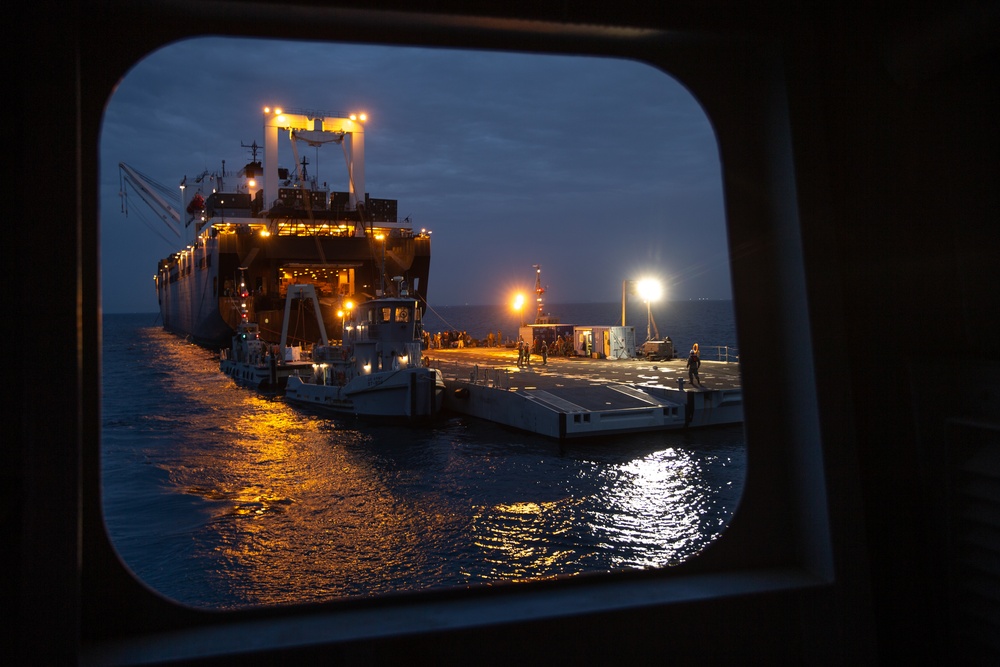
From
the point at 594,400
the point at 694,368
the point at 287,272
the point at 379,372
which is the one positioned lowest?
the point at 594,400

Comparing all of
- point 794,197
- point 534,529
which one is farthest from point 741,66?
point 534,529

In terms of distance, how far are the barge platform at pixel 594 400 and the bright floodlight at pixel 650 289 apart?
7.92 m

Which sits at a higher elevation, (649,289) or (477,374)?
(649,289)

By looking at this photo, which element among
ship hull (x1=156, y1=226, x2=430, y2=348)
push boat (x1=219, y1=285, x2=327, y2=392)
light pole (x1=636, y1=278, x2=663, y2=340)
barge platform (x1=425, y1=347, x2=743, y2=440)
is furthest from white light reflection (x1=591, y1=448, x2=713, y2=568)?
ship hull (x1=156, y1=226, x2=430, y2=348)

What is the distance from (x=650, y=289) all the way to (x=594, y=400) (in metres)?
15.8

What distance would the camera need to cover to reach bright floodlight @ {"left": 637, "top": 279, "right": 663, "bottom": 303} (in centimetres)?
3310

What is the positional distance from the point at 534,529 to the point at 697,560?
9042 millimetres

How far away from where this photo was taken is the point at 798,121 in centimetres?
292

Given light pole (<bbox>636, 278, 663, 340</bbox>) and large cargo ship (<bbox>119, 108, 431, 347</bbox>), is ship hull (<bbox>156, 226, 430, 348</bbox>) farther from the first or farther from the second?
light pole (<bbox>636, 278, 663, 340</bbox>)

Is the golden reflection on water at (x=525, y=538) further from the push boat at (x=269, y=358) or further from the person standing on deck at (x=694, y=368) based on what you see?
the push boat at (x=269, y=358)

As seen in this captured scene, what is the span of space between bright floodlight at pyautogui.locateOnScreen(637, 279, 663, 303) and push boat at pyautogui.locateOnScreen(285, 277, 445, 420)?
44.4ft

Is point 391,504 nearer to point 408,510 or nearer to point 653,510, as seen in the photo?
point 408,510

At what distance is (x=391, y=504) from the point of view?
524 inches

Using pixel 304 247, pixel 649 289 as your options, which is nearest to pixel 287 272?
pixel 304 247
